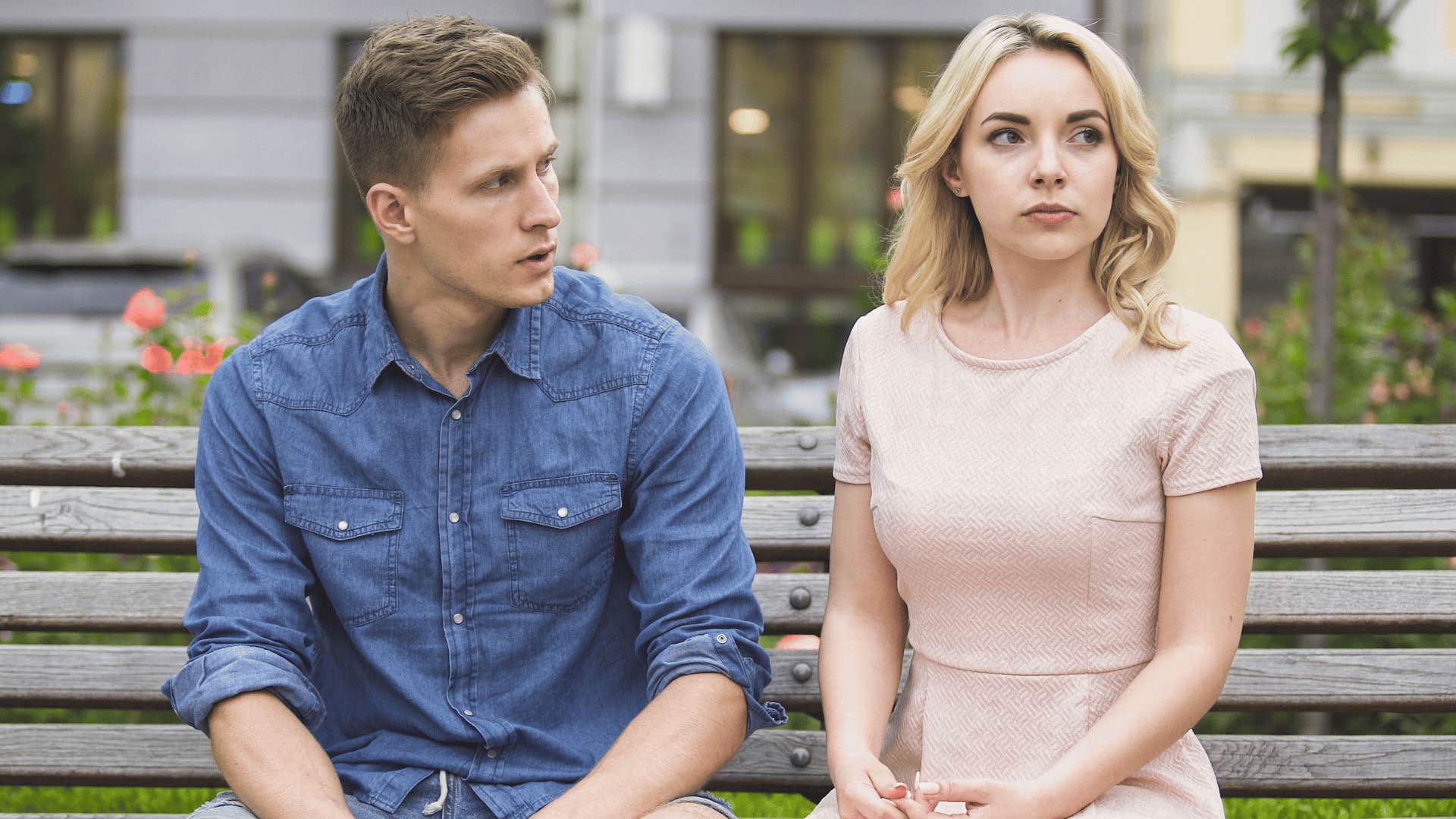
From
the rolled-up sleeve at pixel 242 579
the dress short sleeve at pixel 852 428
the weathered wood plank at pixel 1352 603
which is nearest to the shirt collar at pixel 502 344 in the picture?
the rolled-up sleeve at pixel 242 579

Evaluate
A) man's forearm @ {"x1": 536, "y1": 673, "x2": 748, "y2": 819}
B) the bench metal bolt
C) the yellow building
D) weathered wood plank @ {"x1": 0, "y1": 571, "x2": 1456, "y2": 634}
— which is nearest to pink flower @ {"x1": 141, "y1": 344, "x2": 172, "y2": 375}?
weathered wood plank @ {"x1": 0, "y1": 571, "x2": 1456, "y2": 634}

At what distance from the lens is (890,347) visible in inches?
97.5

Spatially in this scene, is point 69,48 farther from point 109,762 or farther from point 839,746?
point 839,746

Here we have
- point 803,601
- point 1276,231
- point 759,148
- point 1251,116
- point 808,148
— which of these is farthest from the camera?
point 808,148

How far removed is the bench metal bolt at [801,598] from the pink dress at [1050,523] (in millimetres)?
487

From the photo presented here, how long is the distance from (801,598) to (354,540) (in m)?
0.86

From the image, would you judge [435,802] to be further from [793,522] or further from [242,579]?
[793,522]

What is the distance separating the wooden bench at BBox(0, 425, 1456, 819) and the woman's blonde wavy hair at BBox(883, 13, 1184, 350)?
504mm

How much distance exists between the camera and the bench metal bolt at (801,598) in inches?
112

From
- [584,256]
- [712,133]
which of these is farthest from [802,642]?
[712,133]

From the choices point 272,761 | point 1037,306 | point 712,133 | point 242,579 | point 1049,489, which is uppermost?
point 712,133

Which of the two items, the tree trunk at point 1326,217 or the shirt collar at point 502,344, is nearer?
the shirt collar at point 502,344

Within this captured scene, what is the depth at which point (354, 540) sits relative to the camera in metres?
2.46

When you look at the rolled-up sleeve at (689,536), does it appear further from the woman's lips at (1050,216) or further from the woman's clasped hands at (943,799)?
the woman's lips at (1050,216)
